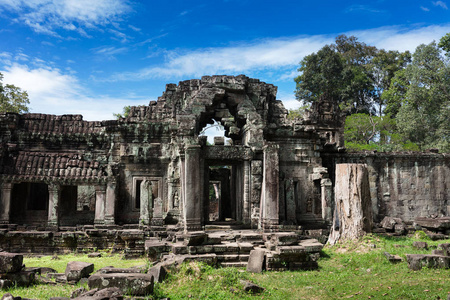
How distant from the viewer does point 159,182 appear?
15.8m

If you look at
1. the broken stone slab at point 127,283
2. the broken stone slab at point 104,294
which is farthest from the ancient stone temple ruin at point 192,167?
the broken stone slab at point 104,294

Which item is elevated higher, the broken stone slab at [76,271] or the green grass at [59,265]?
the broken stone slab at [76,271]

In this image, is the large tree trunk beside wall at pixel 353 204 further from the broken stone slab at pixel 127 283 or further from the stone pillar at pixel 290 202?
the broken stone slab at pixel 127 283

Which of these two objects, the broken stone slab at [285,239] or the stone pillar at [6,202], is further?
the stone pillar at [6,202]

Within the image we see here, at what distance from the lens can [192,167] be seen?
38.4ft

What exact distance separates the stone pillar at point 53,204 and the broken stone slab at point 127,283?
860 centimetres

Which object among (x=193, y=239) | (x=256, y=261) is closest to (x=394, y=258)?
(x=256, y=261)

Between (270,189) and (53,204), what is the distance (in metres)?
8.77

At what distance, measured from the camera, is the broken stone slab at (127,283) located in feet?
22.7

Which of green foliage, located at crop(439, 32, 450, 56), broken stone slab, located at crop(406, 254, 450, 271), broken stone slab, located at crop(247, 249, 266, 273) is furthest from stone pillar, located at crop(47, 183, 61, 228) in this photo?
green foliage, located at crop(439, 32, 450, 56)

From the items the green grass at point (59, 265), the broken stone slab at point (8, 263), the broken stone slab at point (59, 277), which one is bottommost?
the green grass at point (59, 265)

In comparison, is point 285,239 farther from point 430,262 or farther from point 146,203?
point 146,203

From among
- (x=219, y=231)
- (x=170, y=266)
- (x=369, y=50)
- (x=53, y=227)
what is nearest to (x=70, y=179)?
(x=53, y=227)

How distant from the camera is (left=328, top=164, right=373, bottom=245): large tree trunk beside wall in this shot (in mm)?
11070
